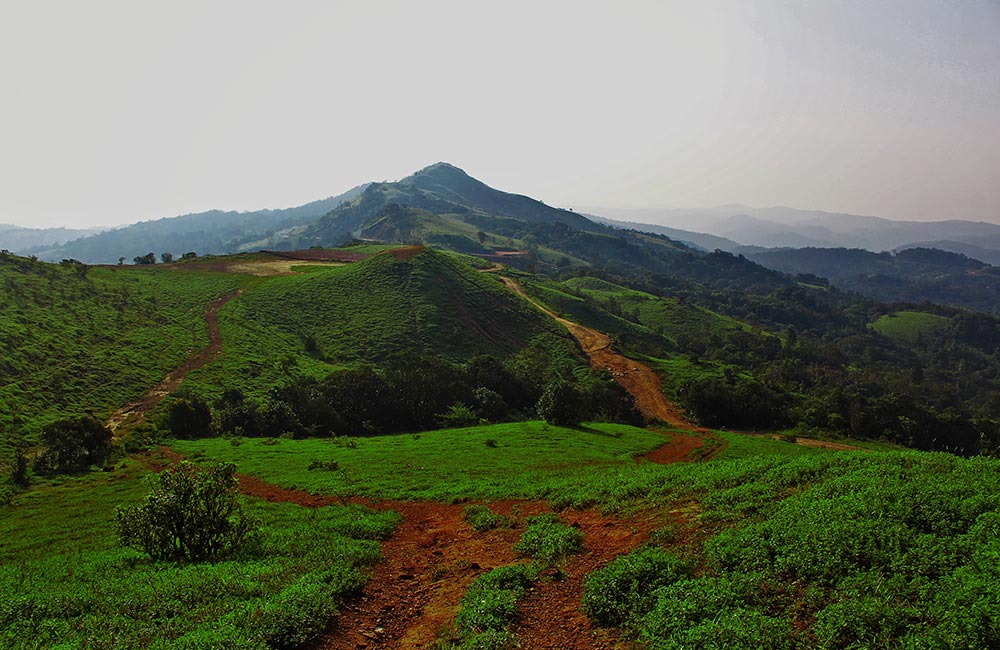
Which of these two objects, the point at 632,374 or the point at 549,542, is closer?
the point at 549,542

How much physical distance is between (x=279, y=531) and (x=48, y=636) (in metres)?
9.01

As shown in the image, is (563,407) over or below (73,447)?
below

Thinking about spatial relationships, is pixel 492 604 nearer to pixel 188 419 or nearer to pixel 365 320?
pixel 188 419

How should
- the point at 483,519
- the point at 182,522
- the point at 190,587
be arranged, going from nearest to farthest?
the point at 190,587 < the point at 182,522 < the point at 483,519

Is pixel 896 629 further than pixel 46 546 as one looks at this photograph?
No

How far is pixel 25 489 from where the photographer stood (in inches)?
1348

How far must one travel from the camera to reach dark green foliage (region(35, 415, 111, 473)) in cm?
3822

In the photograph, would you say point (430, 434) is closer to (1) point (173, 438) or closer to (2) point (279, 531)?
(1) point (173, 438)

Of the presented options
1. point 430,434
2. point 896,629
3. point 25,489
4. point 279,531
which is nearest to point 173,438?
point 25,489

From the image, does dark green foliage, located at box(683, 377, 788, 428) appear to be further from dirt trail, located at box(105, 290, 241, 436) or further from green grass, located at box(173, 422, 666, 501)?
dirt trail, located at box(105, 290, 241, 436)

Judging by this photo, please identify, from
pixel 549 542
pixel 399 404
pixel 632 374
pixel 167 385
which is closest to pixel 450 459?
pixel 549 542

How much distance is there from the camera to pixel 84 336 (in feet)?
215

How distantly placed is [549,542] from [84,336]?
74618 mm

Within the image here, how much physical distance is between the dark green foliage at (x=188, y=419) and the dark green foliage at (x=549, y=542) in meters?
44.2
